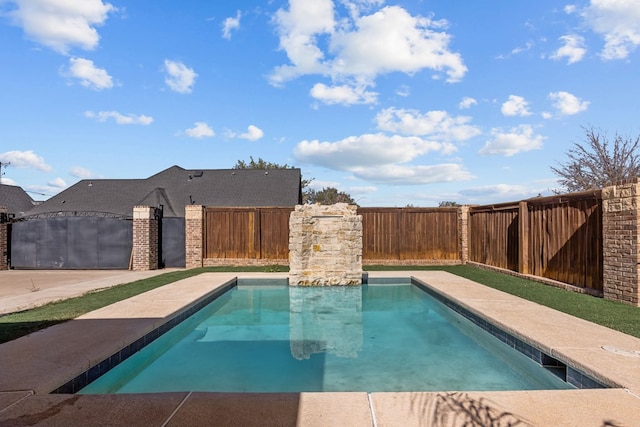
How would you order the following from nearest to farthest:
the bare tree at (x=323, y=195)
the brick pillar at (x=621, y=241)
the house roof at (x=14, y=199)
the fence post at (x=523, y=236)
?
1. the brick pillar at (x=621, y=241)
2. the fence post at (x=523, y=236)
3. the house roof at (x=14, y=199)
4. the bare tree at (x=323, y=195)

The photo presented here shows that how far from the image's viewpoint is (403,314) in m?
7.05

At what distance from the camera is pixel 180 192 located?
20109 mm

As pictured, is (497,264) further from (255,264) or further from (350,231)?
(255,264)

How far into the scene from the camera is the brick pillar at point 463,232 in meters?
12.8

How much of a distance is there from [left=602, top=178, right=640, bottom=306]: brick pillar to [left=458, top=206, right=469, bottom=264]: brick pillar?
622cm

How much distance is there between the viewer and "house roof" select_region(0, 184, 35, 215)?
27234 mm

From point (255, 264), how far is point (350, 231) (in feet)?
15.5

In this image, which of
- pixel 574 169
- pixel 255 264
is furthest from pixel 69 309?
pixel 574 169

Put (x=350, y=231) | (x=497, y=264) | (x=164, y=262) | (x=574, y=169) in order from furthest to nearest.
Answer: (x=574, y=169) → (x=164, y=262) → (x=497, y=264) → (x=350, y=231)

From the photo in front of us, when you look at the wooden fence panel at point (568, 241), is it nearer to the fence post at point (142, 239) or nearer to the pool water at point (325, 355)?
the pool water at point (325, 355)

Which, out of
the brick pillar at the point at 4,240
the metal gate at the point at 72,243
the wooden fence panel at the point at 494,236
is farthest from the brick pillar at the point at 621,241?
the brick pillar at the point at 4,240

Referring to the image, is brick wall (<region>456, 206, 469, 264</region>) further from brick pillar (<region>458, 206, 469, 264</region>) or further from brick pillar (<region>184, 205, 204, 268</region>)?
brick pillar (<region>184, 205, 204, 268</region>)

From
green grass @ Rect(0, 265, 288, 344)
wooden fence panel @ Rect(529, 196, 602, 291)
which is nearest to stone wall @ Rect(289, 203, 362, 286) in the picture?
green grass @ Rect(0, 265, 288, 344)

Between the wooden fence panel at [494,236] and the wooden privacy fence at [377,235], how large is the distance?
81 centimetres
